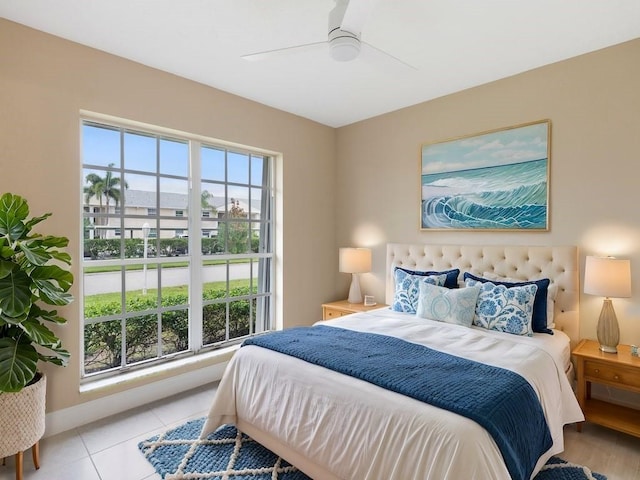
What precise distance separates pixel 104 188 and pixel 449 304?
293 centimetres

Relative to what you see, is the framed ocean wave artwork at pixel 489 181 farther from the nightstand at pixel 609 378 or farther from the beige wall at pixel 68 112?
the beige wall at pixel 68 112

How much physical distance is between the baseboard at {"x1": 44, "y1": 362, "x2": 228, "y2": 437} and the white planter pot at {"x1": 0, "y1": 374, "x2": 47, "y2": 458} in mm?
454

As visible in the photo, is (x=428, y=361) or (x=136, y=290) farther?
(x=136, y=290)

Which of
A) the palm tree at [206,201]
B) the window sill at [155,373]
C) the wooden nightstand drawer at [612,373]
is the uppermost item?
the palm tree at [206,201]

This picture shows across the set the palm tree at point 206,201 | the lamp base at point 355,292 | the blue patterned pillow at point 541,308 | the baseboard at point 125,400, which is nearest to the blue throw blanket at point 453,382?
the blue patterned pillow at point 541,308

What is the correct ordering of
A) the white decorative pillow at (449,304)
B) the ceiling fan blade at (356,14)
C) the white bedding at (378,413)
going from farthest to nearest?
1. the white decorative pillow at (449,304)
2. the ceiling fan blade at (356,14)
3. the white bedding at (378,413)

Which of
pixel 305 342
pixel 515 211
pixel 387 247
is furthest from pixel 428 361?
pixel 387 247

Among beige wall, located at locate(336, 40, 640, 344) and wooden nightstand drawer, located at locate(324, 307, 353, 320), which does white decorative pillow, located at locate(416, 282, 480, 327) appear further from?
wooden nightstand drawer, located at locate(324, 307, 353, 320)

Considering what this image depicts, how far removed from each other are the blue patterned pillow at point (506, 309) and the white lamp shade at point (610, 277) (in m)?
0.37

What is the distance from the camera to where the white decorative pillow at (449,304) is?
2.78 m

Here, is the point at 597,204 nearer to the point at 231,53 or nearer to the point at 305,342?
the point at 305,342

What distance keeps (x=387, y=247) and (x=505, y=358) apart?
79.8 inches

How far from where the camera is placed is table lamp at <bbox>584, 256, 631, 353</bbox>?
242cm

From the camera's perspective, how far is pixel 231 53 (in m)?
2.70
